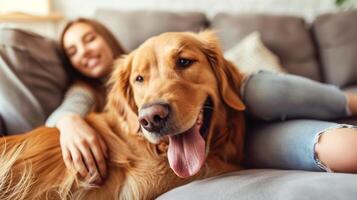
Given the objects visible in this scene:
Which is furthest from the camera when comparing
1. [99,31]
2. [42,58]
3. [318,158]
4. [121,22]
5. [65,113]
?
[121,22]

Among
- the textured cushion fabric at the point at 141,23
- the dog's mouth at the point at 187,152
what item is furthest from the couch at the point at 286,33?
the dog's mouth at the point at 187,152

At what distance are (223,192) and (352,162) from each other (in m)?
0.36

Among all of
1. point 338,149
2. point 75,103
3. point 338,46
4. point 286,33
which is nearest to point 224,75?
point 338,149

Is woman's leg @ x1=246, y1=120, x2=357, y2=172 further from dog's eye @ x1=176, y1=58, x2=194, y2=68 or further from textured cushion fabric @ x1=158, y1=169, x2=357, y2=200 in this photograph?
dog's eye @ x1=176, y1=58, x2=194, y2=68

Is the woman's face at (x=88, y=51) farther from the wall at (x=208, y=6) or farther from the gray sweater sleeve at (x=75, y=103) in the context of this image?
the wall at (x=208, y=6)

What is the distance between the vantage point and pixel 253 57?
2.29m

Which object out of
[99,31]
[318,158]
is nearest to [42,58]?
[99,31]

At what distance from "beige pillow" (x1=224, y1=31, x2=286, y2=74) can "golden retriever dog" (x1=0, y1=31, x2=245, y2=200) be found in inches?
38.1

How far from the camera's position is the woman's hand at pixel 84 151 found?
1167 millimetres

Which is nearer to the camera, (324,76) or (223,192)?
(223,192)

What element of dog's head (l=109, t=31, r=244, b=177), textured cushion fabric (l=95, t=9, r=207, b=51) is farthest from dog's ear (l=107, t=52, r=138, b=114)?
textured cushion fabric (l=95, t=9, r=207, b=51)

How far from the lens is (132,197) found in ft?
3.83

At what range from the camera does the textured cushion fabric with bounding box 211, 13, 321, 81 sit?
2.46 meters

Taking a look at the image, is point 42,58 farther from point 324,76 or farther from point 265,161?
point 324,76
